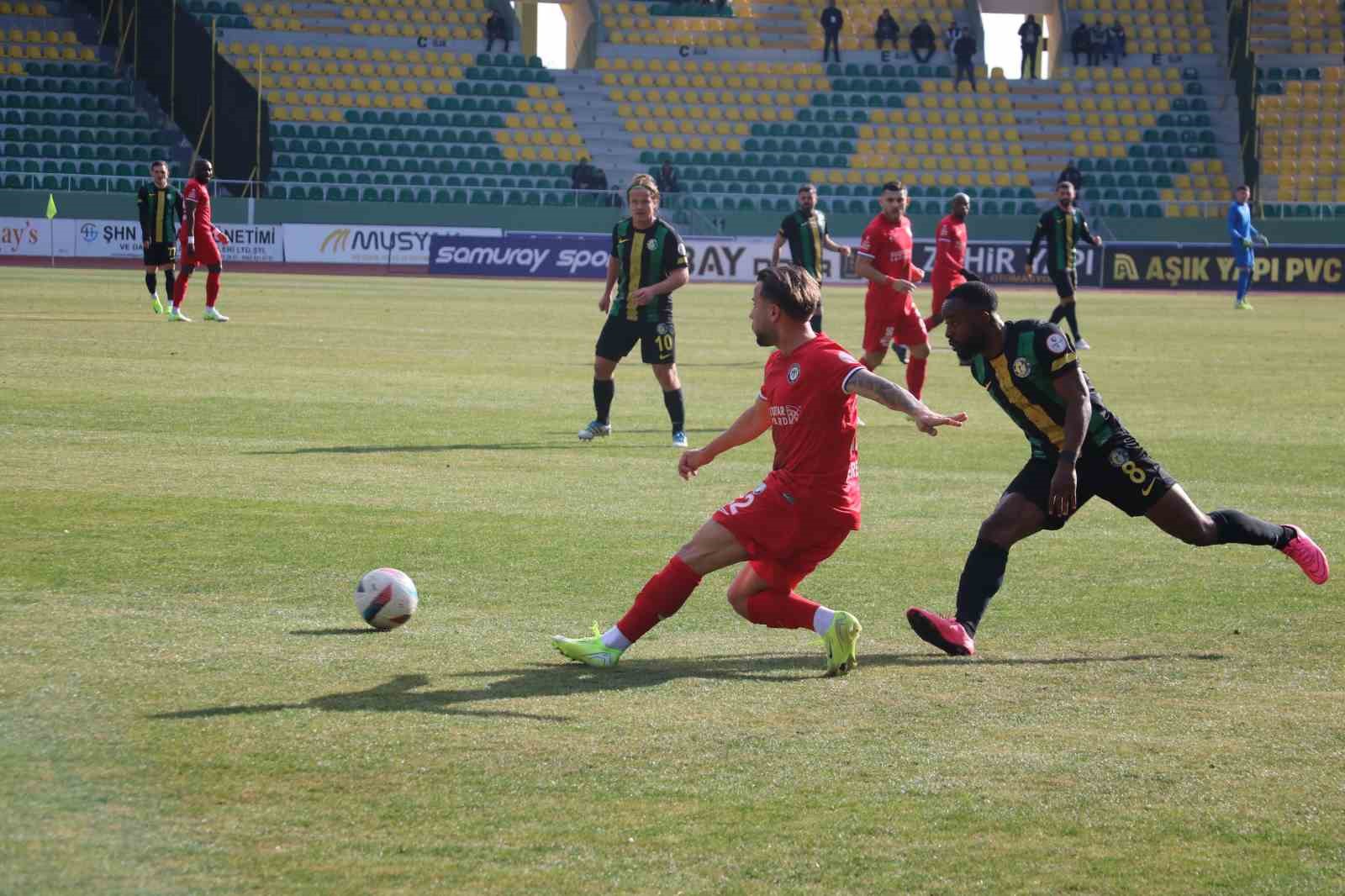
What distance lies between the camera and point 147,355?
18.6 metres

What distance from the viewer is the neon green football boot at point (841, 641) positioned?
20.5ft

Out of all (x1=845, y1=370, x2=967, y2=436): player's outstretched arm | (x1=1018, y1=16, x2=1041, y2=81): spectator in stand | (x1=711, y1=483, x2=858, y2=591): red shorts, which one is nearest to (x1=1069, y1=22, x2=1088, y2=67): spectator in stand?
(x1=1018, y1=16, x2=1041, y2=81): spectator in stand

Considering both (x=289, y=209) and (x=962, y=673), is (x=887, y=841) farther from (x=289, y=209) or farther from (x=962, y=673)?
(x=289, y=209)

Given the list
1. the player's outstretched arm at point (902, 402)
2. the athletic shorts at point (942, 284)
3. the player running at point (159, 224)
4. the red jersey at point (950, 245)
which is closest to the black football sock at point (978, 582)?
the player's outstretched arm at point (902, 402)

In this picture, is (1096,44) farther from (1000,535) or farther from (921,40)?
(1000,535)

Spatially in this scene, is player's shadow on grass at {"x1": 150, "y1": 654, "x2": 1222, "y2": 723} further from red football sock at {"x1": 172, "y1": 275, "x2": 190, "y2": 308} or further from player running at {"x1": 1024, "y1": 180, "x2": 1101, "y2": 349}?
red football sock at {"x1": 172, "y1": 275, "x2": 190, "y2": 308}

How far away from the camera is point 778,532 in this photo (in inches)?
253

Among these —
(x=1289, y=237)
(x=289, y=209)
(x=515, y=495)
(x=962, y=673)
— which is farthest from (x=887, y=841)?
(x=1289, y=237)

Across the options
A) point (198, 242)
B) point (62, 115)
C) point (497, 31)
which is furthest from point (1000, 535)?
point (497, 31)

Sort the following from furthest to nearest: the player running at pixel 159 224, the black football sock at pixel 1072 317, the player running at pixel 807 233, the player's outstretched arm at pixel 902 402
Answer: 1. the player running at pixel 159 224
2. the black football sock at pixel 1072 317
3. the player running at pixel 807 233
4. the player's outstretched arm at pixel 902 402

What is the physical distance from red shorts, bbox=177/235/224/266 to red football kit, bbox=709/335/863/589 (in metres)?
19.7

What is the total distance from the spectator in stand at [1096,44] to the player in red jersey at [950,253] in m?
36.9

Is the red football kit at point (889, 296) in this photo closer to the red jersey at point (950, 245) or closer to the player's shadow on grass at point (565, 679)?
the red jersey at point (950, 245)

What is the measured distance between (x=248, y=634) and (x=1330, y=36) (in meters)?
55.2
